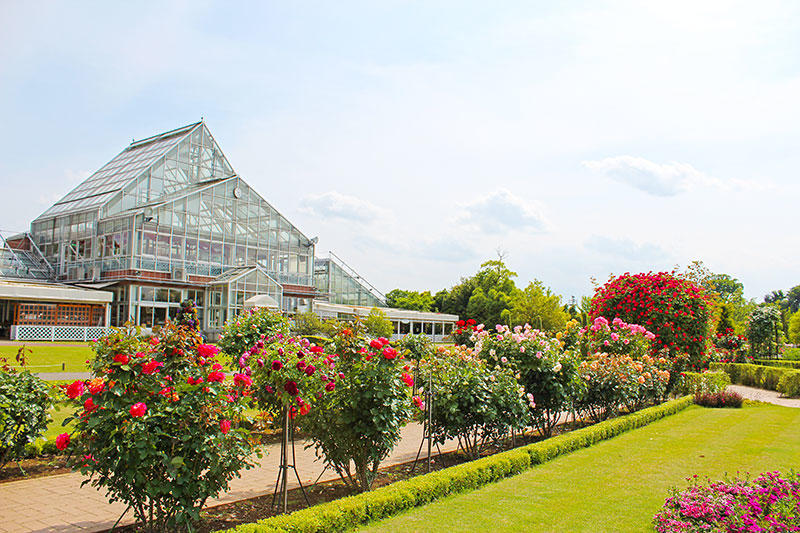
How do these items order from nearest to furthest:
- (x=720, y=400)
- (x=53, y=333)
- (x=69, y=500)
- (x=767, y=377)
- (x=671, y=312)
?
(x=69, y=500) < (x=720, y=400) < (x=671, y=312) < (x=767, y=377) < (x=53, y=333)

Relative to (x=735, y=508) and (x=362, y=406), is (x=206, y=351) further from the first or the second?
(x=735, y=508)

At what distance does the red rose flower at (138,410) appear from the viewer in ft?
12.7

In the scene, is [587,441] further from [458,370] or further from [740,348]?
[740,348]

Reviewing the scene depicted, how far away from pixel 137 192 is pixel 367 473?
3317 centimetres

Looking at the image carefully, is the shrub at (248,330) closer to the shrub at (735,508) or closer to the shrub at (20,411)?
A: the shrub at (20,411)

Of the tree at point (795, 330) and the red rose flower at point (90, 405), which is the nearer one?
the red rose flower at point (90, 405)

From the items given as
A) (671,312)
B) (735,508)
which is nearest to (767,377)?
(671,312)

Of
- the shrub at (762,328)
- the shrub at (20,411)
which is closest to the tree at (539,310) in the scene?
the shrub at (762,328)

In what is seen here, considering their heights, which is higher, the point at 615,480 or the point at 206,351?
the point at 206,351

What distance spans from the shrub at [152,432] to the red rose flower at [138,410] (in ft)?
0.06

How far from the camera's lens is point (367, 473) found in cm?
596

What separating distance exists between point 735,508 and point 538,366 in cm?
393

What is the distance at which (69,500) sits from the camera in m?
5.79

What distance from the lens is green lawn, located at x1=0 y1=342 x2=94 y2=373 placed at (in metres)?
16.5
